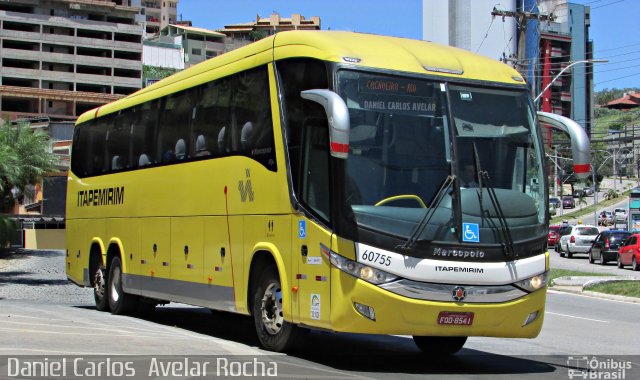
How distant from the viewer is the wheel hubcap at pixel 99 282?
747 inches

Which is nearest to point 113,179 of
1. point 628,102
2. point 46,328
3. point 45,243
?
point 46,328

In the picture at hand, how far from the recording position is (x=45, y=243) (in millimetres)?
65875

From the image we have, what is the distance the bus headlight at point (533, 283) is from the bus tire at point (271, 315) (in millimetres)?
2786

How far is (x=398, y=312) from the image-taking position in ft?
32.7

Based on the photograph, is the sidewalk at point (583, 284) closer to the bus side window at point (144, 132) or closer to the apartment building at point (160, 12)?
the bus side window at point (144, 132)

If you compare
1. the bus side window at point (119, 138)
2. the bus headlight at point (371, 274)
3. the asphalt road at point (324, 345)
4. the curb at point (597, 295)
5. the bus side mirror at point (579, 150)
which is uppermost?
the bus side window at point (119, 138)

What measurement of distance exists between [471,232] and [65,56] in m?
121

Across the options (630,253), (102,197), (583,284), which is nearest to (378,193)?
(102,197)

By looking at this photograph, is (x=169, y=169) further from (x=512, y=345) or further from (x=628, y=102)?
(x=628, y=102)

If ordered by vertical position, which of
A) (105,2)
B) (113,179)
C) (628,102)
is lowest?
(113,179)

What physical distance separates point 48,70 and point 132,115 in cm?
11215

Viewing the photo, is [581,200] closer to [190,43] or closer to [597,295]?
[190,43]

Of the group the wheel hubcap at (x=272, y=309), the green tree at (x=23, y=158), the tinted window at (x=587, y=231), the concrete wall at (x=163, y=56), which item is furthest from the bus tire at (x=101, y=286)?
the concrete wall at (x=163, y=56)

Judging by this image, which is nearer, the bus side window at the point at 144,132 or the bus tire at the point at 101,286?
the bus side window at the point at 144,132
